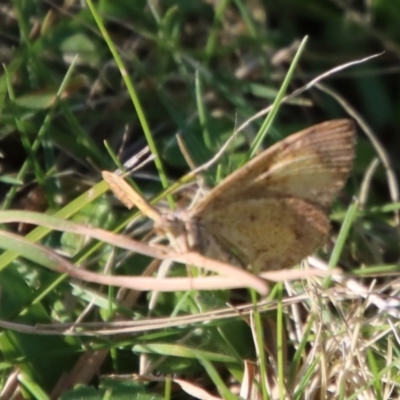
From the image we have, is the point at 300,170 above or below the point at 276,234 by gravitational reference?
above

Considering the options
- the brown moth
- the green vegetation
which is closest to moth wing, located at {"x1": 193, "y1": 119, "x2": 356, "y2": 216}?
the brown moth

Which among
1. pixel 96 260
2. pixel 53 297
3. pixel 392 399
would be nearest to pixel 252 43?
pixel 96 260

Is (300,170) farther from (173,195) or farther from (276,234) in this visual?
(173,195)

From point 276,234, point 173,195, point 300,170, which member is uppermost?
point 300,170

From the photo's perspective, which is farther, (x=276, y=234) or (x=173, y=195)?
(x=173, y=195)

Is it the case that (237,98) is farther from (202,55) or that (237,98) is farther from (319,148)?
(319,148)

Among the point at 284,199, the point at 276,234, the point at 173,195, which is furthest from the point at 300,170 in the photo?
the point at 173,195

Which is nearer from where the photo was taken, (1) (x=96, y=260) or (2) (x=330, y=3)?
(1) (x=96, y=260)
